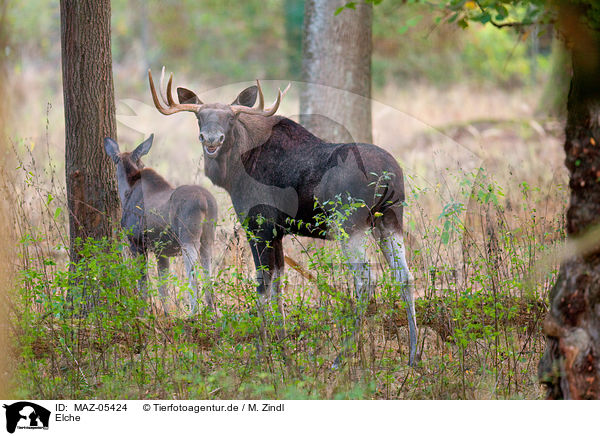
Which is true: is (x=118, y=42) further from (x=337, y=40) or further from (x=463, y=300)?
(x=463, y=300)

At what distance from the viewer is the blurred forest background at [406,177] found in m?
5.55

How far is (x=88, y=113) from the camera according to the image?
695 centimetres

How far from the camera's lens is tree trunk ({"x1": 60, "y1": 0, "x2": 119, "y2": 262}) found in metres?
6.80

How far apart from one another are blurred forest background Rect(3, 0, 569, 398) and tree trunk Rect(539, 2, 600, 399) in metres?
0.55

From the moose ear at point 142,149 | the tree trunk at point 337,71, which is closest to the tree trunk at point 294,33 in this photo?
the tree trunk at point 337,71

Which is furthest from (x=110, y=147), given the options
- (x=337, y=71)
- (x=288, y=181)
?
(x=337, y=71)

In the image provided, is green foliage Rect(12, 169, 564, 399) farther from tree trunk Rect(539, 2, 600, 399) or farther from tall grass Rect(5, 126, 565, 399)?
tree trunk Rect(539, 2, 600, 399)

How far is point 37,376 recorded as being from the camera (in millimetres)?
5418

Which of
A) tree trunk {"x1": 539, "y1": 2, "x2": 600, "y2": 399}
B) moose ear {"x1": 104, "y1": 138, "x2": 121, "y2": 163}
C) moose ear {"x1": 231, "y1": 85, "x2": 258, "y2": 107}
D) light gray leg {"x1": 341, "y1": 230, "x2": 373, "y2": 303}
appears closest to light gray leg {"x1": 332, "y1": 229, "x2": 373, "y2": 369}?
light gray leg {"x1": 341, "y1": 230, "x2": 373, "y2": 303}
